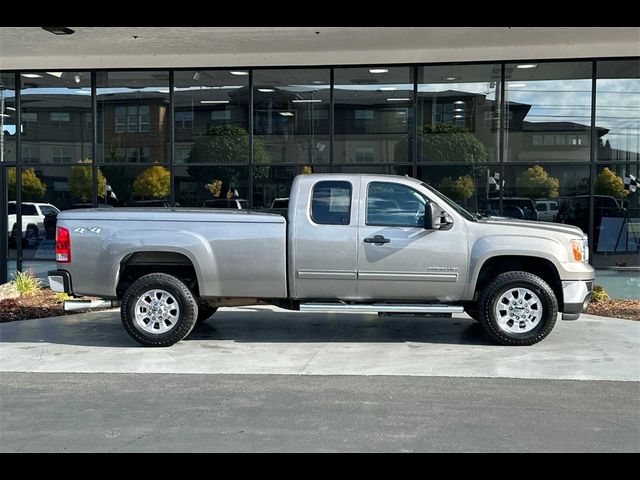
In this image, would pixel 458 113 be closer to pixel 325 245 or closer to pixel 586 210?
pixel 586 210

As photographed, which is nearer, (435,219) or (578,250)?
(435,219)

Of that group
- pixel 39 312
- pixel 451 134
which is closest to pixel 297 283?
pixel 39 312

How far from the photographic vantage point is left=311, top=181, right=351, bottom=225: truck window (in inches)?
331

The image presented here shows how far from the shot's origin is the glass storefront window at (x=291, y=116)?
13203 mm

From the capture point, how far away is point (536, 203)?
12.6 m

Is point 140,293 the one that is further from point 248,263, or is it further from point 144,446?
A: point 144,446

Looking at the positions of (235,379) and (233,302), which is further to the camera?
(233,302)

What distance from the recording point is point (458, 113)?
12898 millimetres

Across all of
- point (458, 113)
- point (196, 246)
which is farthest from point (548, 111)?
point (196, 246)

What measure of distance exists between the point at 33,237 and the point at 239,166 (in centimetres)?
434

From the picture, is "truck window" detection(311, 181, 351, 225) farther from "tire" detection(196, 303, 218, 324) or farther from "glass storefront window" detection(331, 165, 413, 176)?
"glass storefront window" detection(331, 165, 413, 176)

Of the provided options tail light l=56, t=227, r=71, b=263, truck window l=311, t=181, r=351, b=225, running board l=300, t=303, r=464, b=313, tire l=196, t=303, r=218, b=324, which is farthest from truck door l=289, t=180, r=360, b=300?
tail light l=56, t=227, r=71, b=263

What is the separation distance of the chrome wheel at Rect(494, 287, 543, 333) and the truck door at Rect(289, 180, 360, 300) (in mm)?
1743

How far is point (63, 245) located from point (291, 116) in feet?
19.6
